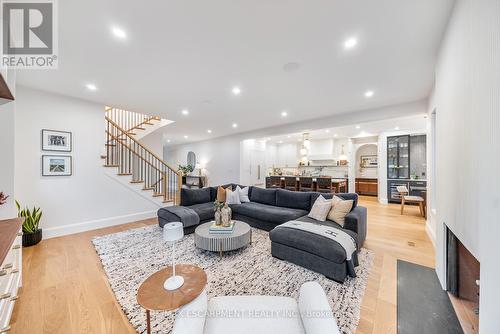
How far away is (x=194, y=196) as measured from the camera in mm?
4484

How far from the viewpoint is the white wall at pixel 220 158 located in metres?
7.93

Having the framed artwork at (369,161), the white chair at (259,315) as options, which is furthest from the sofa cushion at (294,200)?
the framed artwork at (369,161)

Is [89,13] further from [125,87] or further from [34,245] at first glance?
[34,245]

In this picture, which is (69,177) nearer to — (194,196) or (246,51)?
(194,196)

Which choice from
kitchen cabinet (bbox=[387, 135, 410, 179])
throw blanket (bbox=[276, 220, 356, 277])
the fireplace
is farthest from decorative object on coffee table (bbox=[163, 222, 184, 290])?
kitchen cabinet (bbox=[387, 135, 410, 179])

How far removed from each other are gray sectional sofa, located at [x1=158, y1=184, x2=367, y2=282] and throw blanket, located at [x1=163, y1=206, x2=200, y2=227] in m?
0.08

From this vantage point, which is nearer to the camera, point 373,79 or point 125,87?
point 373,79

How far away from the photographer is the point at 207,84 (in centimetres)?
328

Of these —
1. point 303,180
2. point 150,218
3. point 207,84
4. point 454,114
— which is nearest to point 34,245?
point 150,218

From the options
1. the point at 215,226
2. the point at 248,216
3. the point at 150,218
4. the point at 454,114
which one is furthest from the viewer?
the point at 150,218

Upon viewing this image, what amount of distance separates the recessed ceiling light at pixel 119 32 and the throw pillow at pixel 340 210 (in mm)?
3561

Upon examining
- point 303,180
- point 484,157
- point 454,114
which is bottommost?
point 303,180

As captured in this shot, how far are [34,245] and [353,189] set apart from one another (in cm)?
957

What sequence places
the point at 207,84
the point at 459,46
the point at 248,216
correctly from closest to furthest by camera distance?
the point at 459,46
the point at 207,84
the point at 248,216
